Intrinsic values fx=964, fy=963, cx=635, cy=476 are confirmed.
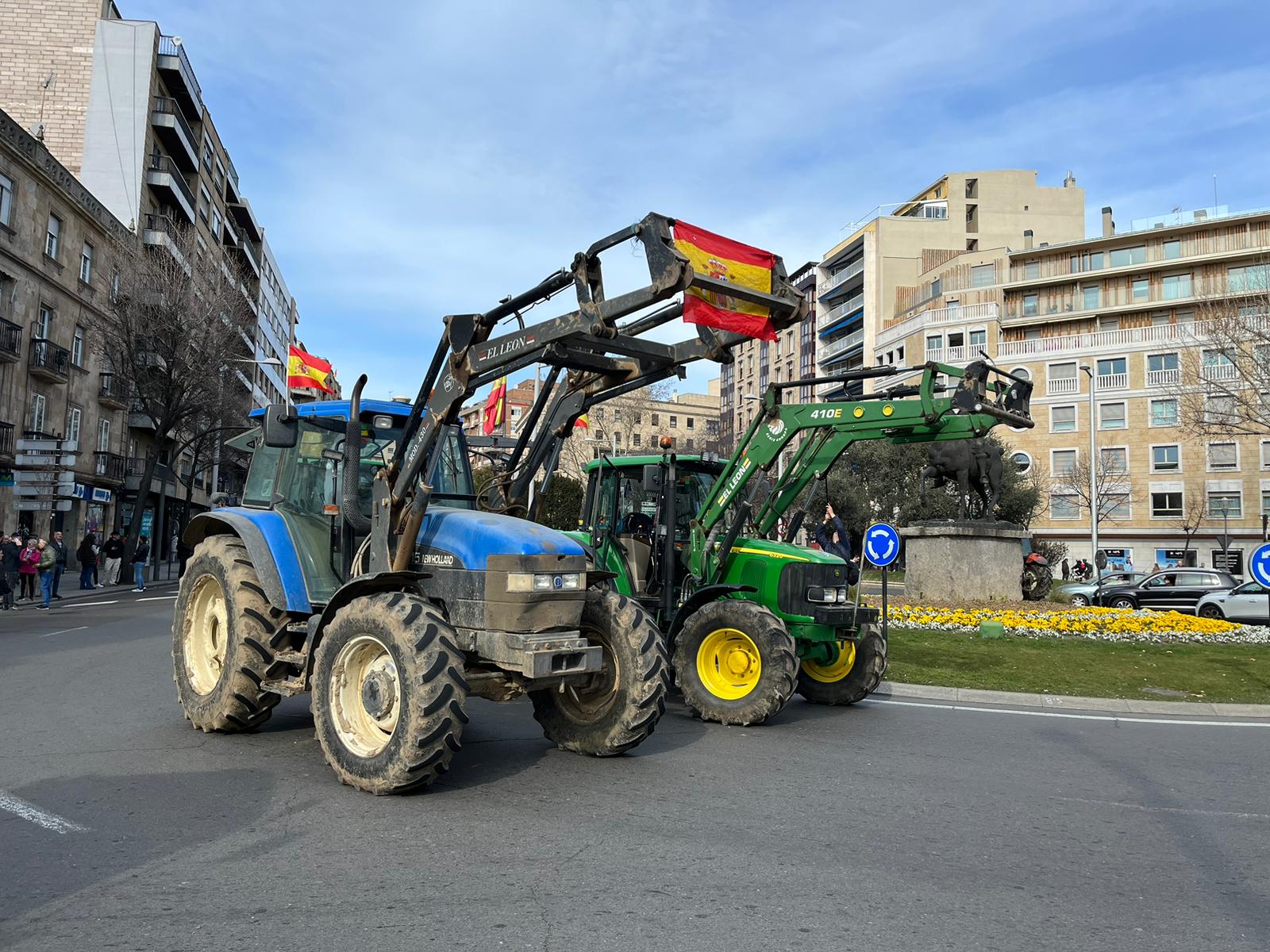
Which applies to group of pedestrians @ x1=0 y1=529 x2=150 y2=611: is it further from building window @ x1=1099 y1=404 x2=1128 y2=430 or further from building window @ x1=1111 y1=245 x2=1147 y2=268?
building window @ x1=1111 y1=245 x2=1147 y2=268

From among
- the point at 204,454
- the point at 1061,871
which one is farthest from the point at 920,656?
the point at 204,454

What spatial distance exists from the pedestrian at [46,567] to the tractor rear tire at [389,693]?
1973cm

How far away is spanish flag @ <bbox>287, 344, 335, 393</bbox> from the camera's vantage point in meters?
17.5

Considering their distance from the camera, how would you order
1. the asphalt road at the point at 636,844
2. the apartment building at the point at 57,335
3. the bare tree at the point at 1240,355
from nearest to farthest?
the asphalt road at the point at 636,844 → the bare tree at the point at 1240,355 → the apartment building at the point at 57,335

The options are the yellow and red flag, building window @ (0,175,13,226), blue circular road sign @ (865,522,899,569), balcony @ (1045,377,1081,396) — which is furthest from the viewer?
balcony @ (1045,377,1081,396)

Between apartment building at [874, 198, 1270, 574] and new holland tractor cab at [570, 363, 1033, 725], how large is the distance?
157 ft

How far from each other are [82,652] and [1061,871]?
12501mm

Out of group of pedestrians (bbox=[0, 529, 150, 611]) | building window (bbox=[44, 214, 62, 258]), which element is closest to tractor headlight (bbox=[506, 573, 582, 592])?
group of pedestrians (bbox=[0, 529, 150, 611])

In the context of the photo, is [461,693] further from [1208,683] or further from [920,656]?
[1208,683]

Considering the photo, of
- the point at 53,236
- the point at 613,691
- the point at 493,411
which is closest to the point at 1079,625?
the point at 493,411

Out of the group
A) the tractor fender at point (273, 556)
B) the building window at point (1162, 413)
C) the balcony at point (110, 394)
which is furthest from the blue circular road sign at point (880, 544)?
the building window at point (1162, 413)

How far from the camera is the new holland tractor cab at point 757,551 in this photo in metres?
8.91

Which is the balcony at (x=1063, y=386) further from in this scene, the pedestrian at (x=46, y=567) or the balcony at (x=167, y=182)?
the pedestrian at (x=46, y=567)

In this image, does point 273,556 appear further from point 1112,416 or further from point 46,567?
point 1112,416
